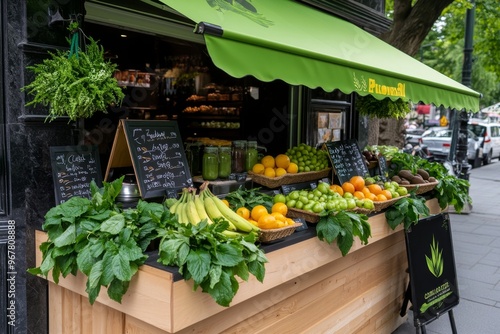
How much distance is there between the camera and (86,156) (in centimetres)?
352

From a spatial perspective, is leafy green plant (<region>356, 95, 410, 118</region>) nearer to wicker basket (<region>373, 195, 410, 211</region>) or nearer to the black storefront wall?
wicker basket (<region>373, 195, 410, 211</region>)

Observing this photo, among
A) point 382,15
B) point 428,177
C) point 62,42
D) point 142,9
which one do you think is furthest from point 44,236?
point 382,15

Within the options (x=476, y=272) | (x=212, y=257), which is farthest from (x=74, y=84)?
(x=476, y=272)

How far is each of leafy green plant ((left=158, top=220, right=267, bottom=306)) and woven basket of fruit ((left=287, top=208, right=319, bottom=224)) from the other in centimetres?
103

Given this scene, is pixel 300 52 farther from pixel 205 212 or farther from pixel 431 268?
pixel 431 268

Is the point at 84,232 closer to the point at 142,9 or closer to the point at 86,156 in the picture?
the point at 86,156

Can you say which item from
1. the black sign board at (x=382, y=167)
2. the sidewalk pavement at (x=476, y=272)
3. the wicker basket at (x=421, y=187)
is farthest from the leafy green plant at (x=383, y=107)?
the sidewalk pavement at (x=476, y=272)

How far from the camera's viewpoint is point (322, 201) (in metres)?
3.88

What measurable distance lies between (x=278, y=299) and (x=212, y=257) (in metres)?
0.93

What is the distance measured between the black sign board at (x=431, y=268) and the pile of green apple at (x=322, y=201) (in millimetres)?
600

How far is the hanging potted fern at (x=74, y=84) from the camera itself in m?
2.99

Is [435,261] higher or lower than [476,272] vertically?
higher

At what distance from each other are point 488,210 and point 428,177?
6.43 m

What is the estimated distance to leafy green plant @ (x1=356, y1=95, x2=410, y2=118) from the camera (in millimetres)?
6633
